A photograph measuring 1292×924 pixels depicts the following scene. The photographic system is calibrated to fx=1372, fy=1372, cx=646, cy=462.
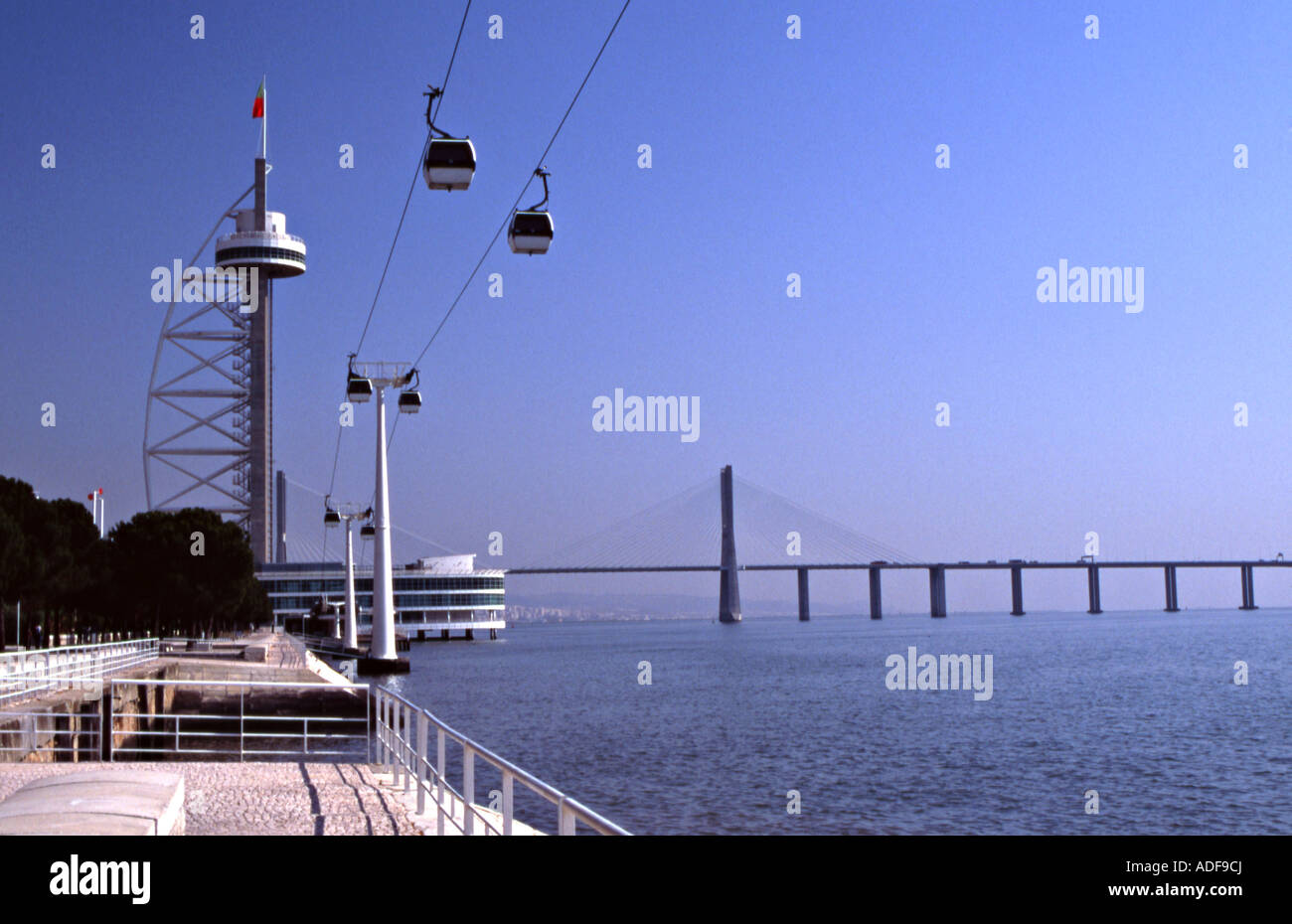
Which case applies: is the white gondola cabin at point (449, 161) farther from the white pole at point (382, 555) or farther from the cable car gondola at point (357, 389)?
the white pole at point (382, 555)

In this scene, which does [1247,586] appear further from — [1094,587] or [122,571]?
[122,571]

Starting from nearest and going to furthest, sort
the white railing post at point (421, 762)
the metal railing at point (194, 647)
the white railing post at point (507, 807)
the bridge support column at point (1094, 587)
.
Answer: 1. the white railing post at point (507, 807)
2. the white railing post at point (421, 762)
3. the metal railing at point (194, 647)
4. the bridge support column at point (1094, 587)

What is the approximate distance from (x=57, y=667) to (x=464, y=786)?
23.9 meters

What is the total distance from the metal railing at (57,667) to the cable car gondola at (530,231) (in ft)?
40.9

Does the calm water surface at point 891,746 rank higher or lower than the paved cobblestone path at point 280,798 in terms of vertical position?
lower

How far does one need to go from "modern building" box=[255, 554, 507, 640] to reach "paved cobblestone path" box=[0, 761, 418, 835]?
127 meters

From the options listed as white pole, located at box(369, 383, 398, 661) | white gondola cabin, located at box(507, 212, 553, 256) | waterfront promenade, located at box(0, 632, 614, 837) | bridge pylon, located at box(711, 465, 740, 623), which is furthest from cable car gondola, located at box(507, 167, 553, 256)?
bridge pylon, located at box(711, 465, 740, 623)

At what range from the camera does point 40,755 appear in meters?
20.1

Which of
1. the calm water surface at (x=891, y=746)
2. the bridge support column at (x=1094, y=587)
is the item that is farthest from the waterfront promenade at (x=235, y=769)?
the bridge support column at (x=1094, y=587)

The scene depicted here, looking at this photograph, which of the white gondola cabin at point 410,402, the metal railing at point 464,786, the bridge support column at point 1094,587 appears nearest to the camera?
the metal railing at point 464,786

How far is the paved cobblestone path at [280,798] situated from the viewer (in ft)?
34.8

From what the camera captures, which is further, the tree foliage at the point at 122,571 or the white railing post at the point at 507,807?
the tree foliage at the point at 122,571
